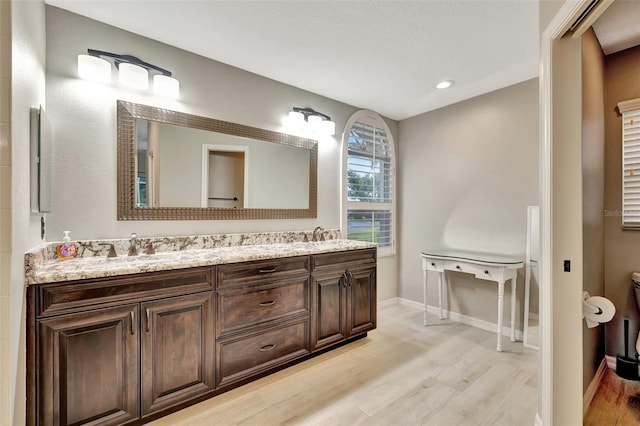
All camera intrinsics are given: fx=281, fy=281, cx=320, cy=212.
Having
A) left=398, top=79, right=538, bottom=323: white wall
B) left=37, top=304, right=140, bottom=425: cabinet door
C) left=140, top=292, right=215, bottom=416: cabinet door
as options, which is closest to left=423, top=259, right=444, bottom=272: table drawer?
left=398, top=79, right=538, bottom=323: white wall

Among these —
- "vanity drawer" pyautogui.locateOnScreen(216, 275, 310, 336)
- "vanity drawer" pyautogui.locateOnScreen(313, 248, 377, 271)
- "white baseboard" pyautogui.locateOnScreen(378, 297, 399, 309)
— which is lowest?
"white baseboard" pyautogui.locateOnScreen(378, 297, 399, 309)

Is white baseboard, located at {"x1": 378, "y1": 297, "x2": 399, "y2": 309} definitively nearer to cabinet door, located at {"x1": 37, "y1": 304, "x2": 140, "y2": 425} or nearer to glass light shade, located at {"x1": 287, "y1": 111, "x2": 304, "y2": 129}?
glass light shade, located at {"x1": 287, "y1": 111, "x2": 304, "y2": 129}

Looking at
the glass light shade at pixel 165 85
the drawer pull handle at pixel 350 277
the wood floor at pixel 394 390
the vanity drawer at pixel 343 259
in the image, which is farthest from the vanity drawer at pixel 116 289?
the glass light shade at pixel 165 85

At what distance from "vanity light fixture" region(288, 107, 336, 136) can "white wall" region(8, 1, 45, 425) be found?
185cm

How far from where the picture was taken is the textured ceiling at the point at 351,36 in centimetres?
178

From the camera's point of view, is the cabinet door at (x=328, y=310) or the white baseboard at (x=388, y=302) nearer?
the cabinet door at (x=328, y=310)

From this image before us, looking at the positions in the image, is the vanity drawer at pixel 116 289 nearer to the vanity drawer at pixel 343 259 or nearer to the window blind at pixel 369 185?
the vanity drawer at pixel 343 259

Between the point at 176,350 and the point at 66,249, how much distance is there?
3.03ft

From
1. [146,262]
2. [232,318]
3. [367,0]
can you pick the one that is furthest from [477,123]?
[146,262]

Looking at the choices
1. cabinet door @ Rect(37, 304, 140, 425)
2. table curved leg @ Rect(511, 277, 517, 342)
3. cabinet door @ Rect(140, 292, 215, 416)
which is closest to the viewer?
cabinet door @ Rect(37, 304, 140, 425)

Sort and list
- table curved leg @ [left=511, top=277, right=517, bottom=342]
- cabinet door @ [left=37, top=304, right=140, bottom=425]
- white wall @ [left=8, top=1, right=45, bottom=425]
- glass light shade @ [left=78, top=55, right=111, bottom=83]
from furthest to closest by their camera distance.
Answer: table curved leg @ [left=511, top=277, right=517, bottom=342] → glass light shade @ [left=78, top=55, right=111, bottom=83] → cabinet door @ [left=37, top=304, right=140, bottom=425] → white wall @ [left=8, top=1, right=45, bottom=425]

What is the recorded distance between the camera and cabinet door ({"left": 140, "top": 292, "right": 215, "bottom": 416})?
160 cm

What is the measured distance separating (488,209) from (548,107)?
1776 millimetres

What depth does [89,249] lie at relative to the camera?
185cm
